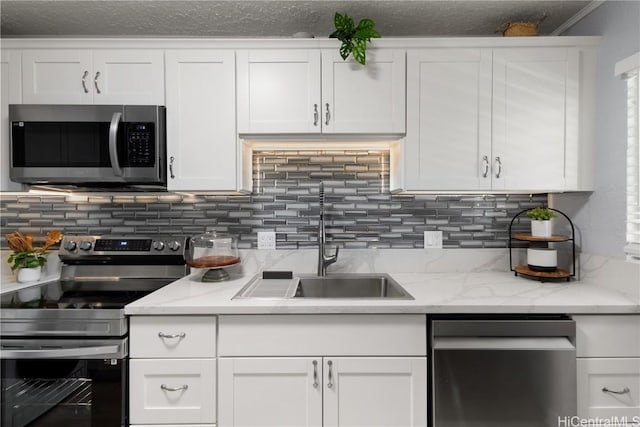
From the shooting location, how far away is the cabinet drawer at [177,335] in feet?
4.68

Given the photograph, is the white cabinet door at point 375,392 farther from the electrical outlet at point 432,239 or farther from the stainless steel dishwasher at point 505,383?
the electrical outlet at point 432,239

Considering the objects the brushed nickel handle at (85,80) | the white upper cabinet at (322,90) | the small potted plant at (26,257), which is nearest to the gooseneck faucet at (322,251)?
the white upper cabinet at (322,90)

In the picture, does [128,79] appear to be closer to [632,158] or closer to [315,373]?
[315,373]

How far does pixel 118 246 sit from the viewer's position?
1998 mm

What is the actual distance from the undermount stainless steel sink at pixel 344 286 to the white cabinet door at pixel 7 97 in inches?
64.9

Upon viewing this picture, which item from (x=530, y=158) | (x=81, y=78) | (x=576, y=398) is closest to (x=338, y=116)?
(x=530, y=158)

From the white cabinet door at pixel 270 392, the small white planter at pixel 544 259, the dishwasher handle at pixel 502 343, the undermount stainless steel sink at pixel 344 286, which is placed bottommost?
the white cabinet door at pixel 270 392

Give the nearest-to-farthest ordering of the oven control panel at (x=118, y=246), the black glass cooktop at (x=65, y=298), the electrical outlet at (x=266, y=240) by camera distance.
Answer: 1. the black glass cooktop at (x=65, y=298)
2. the oven control panel at (x=118, y=246)
3. the electrical outlet at (x=266, y=240)

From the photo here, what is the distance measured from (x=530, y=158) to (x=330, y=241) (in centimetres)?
120

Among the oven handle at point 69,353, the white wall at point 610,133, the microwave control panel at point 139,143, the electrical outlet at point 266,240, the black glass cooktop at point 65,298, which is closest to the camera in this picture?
the oven handle at point 69,353

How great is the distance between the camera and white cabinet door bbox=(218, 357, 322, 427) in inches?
56.1

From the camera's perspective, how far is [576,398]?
140cm

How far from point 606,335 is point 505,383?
50 cm

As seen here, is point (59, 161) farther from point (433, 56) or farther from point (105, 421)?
point (433, 56)
